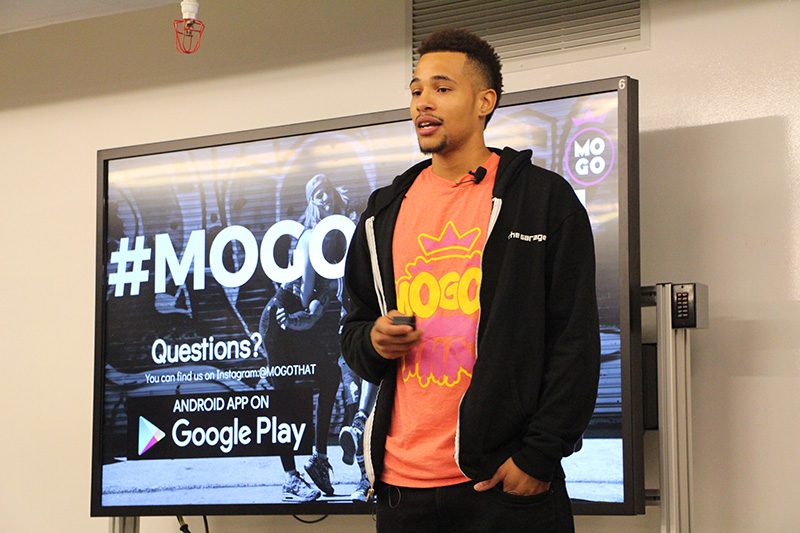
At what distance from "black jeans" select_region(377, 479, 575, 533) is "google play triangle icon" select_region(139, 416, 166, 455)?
5.91 ft

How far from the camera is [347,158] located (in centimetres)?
298

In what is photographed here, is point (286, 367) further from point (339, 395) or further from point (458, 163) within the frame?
point (458, 163)

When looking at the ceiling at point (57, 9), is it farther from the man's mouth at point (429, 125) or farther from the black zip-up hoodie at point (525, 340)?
the black zip-up hoodie at point (525, 340)

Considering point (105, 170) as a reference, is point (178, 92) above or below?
above

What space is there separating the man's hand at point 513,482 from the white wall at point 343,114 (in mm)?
1441

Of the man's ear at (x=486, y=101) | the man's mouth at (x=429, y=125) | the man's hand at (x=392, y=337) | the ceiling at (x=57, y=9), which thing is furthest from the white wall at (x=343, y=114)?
the man's hand at (x=392, y=337)

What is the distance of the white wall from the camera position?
2.64 meters

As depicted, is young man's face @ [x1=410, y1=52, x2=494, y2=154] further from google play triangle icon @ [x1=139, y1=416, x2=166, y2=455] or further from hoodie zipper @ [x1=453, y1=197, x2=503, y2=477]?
google play triangle icon @ [x1=139, y1=416, x2=166, y2=455]

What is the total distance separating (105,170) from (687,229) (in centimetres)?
208

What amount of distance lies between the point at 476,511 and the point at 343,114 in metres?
2.18

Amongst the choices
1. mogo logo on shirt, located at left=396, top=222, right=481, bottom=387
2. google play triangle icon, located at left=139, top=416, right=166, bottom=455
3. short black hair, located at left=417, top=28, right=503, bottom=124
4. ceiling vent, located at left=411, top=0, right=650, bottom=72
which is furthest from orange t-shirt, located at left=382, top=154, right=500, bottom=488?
google play triangle icon, located at left=139, top=416, right=166, bottom=455

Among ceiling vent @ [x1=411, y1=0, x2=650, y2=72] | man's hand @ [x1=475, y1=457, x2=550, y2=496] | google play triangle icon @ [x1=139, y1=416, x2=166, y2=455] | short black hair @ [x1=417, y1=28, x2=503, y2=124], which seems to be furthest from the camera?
google play triangle icon @ [x1=139, y1=416, x2=166, y2=455]

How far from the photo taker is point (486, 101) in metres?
1.71

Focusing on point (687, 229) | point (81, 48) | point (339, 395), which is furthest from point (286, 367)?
point (81, 48)
